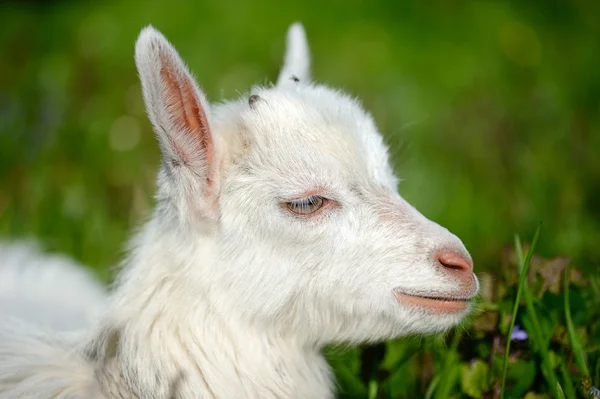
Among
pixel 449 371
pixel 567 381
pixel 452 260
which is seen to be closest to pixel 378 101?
pixel 449 371

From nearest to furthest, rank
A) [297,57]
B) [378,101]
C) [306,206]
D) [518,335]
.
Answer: [306,206], [518,335], [297,57], [378,101]

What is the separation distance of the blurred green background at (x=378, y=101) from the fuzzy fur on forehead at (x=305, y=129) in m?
1.03

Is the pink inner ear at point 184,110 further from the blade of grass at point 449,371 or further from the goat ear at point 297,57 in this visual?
the blade of grass at point 449,371

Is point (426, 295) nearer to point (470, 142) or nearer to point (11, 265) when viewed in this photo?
point (11, 265)

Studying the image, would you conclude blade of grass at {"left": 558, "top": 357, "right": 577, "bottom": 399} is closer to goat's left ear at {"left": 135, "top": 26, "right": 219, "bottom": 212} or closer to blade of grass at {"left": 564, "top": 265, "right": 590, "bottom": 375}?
blade of grass at {"left": 564, "top": 265, "right": 590, "bottom": 375}

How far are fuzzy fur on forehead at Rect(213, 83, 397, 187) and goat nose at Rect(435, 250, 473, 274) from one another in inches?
15.6

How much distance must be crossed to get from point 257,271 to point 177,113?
0.60m

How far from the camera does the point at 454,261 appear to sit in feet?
9.04

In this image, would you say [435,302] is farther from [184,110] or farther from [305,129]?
[184,110]

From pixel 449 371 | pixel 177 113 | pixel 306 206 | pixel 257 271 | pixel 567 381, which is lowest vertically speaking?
pixel 567 381

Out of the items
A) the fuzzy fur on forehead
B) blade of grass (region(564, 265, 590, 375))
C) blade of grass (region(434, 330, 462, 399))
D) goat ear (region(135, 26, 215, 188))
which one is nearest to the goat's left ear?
goat ear (region(135, 26, 215, 188))

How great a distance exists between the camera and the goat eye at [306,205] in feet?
9.36

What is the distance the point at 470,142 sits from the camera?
705 cm

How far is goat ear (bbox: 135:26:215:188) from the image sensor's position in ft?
8.77
